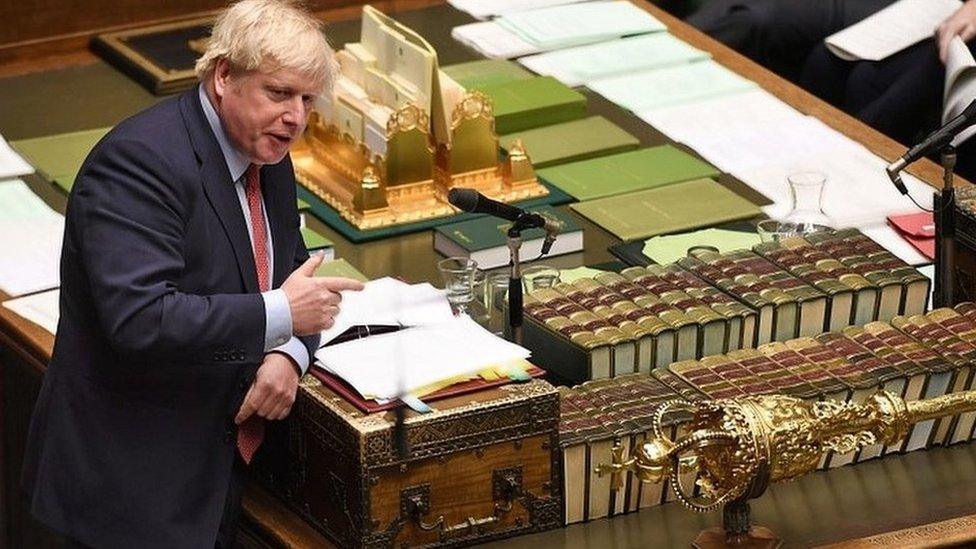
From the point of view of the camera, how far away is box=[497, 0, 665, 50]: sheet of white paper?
23.9 ft

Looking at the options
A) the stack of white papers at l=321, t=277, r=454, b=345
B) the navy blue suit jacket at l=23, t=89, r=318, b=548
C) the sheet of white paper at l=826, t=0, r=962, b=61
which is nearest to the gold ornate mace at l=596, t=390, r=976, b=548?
the stack of white papers at l=321, t=277, r=454, b=345

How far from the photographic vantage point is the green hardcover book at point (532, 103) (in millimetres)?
6582

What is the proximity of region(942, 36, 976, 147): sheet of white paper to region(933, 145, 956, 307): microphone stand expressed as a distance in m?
1.47

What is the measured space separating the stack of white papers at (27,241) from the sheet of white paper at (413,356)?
4.52ft

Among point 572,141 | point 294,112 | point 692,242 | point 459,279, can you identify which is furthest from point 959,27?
point 294,112

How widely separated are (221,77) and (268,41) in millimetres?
134

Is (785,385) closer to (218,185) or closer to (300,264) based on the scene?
(300,264)

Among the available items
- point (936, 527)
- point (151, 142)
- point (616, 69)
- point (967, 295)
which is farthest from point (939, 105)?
point (151, 142)

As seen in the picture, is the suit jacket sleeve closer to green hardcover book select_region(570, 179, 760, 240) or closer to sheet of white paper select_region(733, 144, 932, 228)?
green hardcover book select_region(570, 179, 760, 240)

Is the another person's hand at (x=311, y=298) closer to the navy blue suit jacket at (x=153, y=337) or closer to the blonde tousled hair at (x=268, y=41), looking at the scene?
the navy blue suit jacket at (x=153, y=337)

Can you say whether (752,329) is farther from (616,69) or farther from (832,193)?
(616,69)

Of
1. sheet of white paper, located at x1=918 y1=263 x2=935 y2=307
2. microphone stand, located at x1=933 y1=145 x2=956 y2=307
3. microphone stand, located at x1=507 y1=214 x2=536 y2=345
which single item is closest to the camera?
microphone stand, located at x1=507 y1=214 x2=536 y2=345

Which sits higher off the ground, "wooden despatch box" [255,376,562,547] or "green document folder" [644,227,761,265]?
"wooden despatch box" [255,376,562,547]

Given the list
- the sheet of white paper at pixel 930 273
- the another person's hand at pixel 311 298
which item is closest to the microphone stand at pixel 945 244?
the sheet of white paper at pixel 930 273
